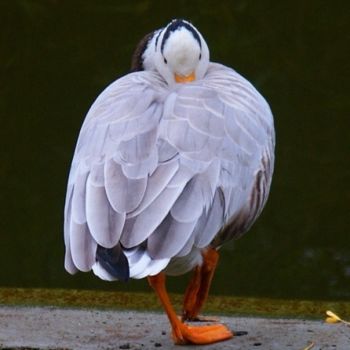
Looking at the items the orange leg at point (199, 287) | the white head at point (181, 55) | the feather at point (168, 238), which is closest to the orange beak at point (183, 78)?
the white head at point (181, 55)

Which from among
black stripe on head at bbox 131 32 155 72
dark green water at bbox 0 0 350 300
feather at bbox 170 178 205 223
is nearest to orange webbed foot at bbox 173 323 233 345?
feather at bbox 170 178 205 223

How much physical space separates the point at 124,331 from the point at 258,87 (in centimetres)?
367

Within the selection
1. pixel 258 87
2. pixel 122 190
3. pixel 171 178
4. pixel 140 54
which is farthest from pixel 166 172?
pixel 258 87

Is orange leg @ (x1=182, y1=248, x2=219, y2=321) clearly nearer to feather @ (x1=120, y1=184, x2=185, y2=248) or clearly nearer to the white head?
feather @ (x1=120, y1=184, x2=185, y2=248)

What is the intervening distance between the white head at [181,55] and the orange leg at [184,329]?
34.4 inches

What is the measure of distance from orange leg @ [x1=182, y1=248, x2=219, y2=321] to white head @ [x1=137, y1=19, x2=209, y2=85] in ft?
2.18

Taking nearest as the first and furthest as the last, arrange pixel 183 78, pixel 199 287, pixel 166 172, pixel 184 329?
pixel 166 172 < pixel 184 329 < pixel 199 287 < pixel 183 78

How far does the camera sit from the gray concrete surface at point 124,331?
4.62 m

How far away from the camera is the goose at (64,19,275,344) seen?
14.1 feet

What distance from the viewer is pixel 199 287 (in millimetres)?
4953

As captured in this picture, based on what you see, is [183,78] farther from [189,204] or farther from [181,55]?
[189,204]

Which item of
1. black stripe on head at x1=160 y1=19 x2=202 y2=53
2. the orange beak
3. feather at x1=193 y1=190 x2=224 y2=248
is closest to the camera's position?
feather at x1=193 y1=190 x2=224 y2=248

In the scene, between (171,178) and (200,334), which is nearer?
(171,178)

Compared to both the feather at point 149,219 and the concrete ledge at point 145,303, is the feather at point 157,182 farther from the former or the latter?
the concrete ledge at point 145,303
